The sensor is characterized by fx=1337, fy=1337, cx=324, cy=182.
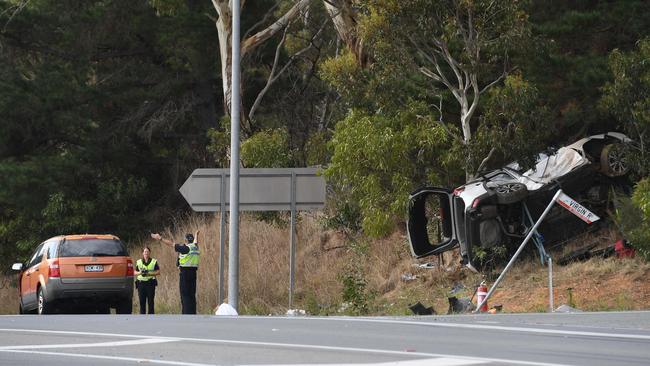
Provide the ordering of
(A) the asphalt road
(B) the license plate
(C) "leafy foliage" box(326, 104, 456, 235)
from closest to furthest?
(A) the asphalt road
(C) "leafy foliage" box(326, 104, 456, 235)
(B) the license plate

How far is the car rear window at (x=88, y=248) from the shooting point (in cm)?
2598

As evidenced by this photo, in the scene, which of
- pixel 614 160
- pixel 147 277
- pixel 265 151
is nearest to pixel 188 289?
pixel 147 277

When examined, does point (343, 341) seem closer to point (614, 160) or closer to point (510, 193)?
point (510, 193)

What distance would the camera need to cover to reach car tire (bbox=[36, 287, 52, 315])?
26.0 meters

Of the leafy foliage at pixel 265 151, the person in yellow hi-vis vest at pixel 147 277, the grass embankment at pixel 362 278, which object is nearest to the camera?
the grass embankment at pixel 362 278

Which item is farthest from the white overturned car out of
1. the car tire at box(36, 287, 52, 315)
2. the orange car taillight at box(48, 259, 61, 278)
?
the car tire at box(36, 287, 52, 315)

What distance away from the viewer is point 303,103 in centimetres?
4112

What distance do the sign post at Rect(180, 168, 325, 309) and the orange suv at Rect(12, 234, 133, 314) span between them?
2.13 m

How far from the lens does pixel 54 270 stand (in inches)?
1016

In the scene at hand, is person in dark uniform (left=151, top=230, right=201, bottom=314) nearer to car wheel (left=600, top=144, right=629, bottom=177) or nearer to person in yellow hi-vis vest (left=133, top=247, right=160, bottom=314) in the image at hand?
person in yellow hi-vis vest (left=133, top=247, right=160, bottom=314)

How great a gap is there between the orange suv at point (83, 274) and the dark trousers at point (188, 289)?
1691 mm

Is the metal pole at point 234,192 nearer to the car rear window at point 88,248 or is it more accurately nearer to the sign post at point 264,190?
the sign post at point 264,190

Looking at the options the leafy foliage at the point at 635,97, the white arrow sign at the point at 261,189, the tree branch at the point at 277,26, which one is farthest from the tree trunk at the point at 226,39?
the leafy foliage at the point at 635,97

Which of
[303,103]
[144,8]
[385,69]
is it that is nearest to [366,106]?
[385,69]
